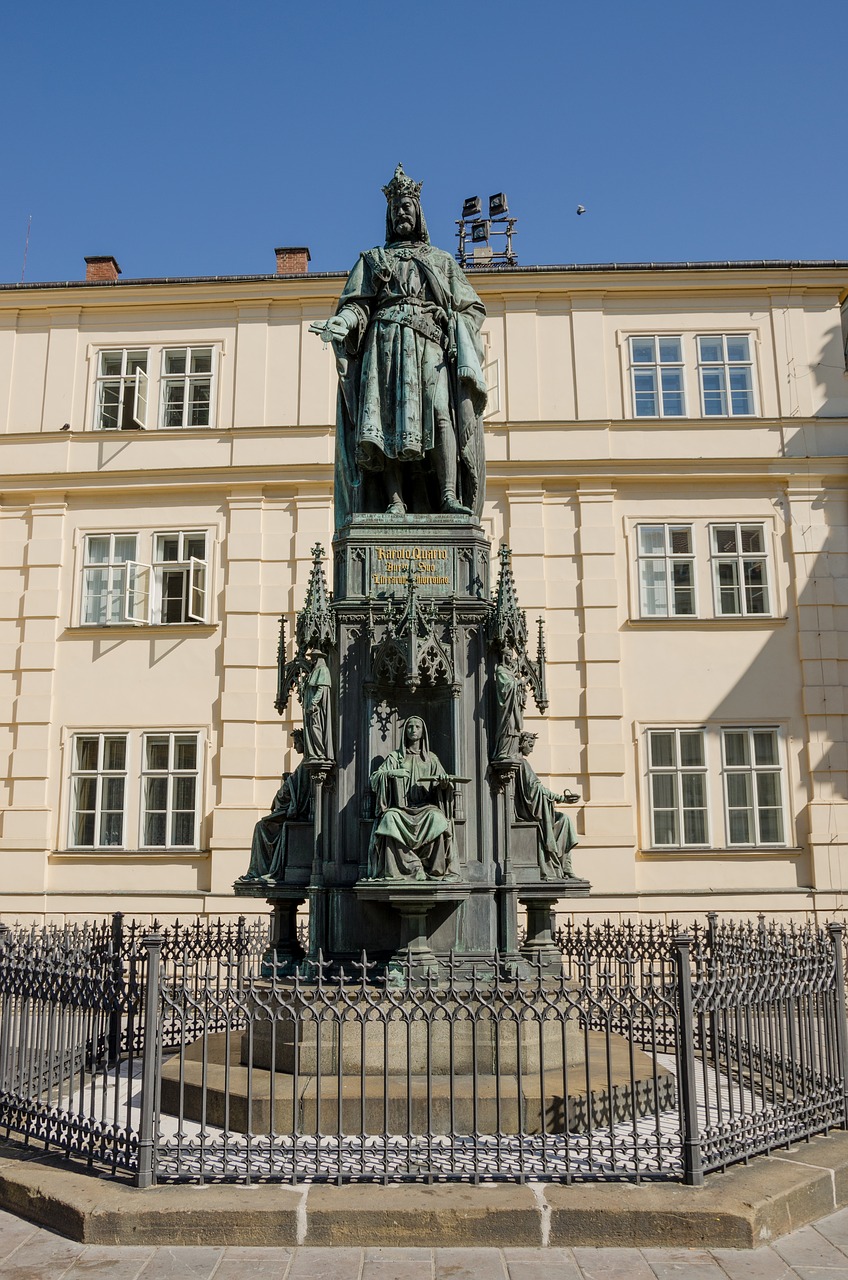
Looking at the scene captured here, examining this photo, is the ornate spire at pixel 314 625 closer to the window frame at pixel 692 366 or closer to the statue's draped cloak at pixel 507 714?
Result: the statue's draped cloak at pixel 507 714

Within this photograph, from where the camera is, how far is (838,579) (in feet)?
68.3

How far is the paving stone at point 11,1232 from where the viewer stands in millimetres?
5559

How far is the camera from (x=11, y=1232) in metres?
5.80

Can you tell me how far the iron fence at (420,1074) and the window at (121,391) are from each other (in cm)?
1583

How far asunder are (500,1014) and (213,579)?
16.1 m

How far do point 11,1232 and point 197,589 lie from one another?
52.6 ft

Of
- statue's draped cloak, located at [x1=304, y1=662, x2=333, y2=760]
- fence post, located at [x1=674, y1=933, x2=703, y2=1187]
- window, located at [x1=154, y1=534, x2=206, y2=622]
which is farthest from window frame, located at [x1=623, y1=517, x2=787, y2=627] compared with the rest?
fence post, located at [x1=674, y1=933, x2=703, y2=1187]

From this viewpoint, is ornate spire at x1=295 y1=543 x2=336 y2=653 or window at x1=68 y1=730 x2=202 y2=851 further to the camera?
window at x1=68 y1=730 x2=202 y2=851

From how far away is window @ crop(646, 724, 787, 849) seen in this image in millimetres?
19859

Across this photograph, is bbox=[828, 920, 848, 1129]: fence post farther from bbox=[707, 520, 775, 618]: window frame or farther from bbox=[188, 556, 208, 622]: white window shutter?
bbox=[188, 556, 208, 622]: white window shutter

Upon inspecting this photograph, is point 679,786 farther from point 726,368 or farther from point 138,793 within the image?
point 138,793

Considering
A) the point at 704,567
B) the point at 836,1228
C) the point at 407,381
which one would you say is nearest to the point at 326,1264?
the point at 836,1228

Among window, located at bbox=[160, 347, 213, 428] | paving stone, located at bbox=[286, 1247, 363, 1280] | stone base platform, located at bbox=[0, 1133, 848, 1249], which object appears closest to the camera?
paving stone, located at bbox=[286, 1247, 363, 1280]

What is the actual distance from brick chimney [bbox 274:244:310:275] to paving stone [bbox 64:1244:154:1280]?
20.9m
